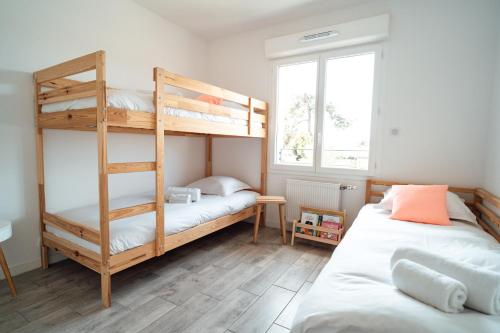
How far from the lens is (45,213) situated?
217 centimetres

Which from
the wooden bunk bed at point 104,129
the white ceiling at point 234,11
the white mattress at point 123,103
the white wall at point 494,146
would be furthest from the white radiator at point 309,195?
the white ceiling at point 234,11

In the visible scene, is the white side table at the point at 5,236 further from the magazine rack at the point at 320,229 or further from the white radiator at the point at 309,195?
the white radiator at the point at 309,195

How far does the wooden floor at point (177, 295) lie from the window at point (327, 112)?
117 cm

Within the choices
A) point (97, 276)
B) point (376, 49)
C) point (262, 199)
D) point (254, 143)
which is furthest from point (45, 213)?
point (376, 49)

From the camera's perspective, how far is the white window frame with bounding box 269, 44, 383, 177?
9.07ft

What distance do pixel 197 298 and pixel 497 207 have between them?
2317 mm

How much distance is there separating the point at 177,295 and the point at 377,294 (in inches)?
56.0

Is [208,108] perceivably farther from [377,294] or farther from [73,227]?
[377,294]

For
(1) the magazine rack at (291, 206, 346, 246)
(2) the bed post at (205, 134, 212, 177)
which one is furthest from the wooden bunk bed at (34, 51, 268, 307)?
(2) the bed post at (205, 134, 212, 177)

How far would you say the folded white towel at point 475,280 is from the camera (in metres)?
0.91

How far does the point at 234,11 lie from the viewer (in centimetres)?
299

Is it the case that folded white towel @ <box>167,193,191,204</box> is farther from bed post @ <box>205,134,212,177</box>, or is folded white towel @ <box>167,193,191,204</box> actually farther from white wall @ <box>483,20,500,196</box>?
white wall @ <box>483,20,500,196</box>

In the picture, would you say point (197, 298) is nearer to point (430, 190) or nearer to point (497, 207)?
point (430, 190)

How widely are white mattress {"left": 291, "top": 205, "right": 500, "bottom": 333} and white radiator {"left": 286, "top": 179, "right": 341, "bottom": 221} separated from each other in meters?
1.22
